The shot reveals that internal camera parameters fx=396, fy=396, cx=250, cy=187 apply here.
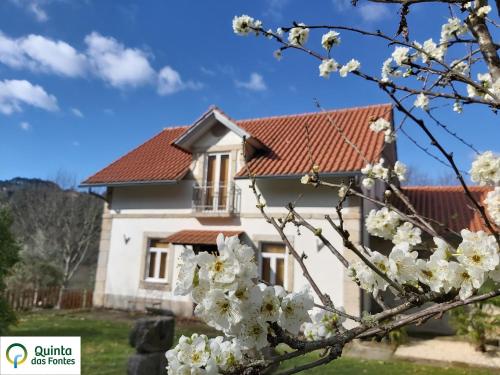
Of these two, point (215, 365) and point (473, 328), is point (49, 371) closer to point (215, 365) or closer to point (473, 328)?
point (215, 365)

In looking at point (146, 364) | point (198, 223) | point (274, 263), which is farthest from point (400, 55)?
point (198, 223)

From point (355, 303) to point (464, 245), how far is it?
10.5 m

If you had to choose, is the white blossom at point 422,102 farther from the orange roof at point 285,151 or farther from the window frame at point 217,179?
the window frame at point 217,179

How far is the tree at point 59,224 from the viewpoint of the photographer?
24.6m

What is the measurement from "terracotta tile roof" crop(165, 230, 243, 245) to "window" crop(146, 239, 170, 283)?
3.75 ft

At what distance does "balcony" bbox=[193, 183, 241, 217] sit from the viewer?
13656 mm

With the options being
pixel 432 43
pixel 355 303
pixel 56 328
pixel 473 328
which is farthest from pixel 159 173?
pixel 432 43

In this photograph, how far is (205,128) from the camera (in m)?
14.8

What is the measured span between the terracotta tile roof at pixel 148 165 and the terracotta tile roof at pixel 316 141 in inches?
115

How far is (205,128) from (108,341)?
26.2 ft

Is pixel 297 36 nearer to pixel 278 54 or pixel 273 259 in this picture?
pixel 278 54

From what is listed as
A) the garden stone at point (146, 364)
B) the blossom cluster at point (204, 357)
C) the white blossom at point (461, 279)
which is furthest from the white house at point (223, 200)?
the blossom cluster at point (204, 357)

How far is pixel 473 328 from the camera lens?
9773mm

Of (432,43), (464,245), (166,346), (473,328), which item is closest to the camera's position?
(464,245)
